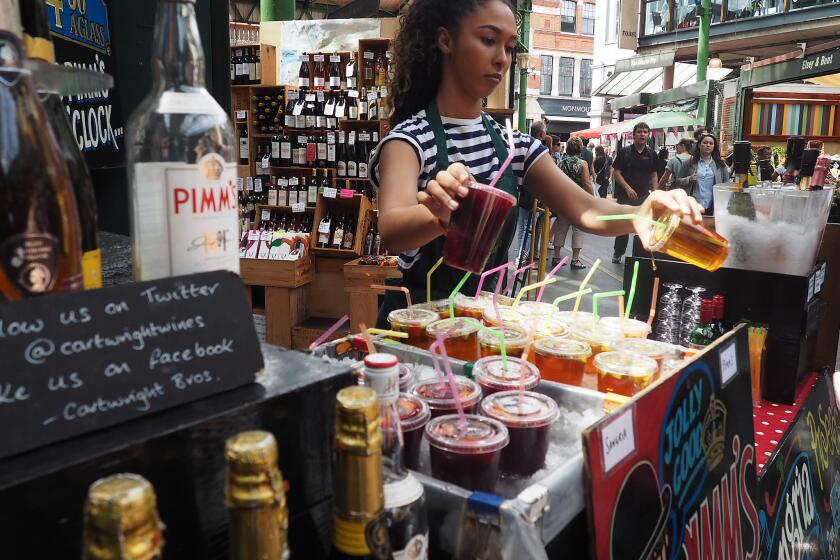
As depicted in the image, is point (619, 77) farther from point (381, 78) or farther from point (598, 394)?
point (598, 394)

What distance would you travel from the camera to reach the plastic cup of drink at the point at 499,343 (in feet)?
4.54

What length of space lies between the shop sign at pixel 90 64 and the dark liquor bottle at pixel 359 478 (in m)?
1.46

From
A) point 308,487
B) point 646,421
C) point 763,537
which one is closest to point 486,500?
point 308,487

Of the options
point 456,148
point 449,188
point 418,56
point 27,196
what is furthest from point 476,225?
point 418,56

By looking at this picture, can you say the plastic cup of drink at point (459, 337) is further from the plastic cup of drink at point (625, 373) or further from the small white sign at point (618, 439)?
the small white sign at point (618, 439)

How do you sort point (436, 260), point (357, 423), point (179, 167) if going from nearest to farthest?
point (357, 423)
point (179, 167)
point (436, 260)

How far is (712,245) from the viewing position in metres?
1.37

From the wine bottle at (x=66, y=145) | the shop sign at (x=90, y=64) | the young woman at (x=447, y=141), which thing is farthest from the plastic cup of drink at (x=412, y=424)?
the shop sign at (x=90, y=64)

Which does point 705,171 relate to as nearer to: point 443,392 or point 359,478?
point 443,392

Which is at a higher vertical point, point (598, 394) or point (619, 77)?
point (619, 77)

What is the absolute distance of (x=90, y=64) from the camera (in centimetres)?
193

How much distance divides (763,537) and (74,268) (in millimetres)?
1602

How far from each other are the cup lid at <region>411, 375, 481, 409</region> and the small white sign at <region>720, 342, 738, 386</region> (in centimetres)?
53

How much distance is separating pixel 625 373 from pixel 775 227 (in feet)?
3.32
